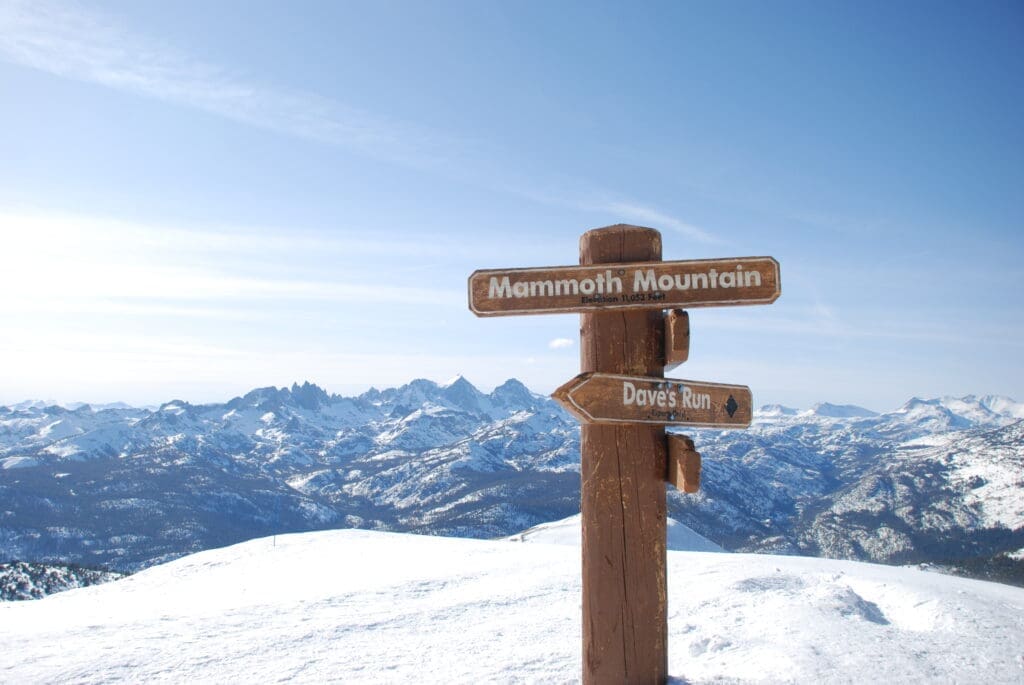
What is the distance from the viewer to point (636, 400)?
6145 millimetres

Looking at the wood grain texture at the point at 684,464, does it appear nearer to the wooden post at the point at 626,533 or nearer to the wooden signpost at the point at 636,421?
the wooden signpost at the point at 636,421

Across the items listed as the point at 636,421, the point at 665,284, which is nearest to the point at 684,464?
the point at 636,421

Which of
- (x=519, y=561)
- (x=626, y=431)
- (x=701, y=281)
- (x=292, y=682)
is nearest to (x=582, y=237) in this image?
(x=701, y=281)

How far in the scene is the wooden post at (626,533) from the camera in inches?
247

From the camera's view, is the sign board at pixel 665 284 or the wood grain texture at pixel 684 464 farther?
the sign board at pixel 665 284

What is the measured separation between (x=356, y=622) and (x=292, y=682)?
280cm

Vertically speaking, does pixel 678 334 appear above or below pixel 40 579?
above

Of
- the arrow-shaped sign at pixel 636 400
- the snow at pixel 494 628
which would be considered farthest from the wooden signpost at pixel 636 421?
the snow at pixel 494 628

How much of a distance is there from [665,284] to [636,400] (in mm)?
1202

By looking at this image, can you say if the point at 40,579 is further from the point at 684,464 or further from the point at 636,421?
the point at 684,464

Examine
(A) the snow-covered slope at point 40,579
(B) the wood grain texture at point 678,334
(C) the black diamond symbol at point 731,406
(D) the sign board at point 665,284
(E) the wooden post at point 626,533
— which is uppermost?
(D) the sign board at point 665,284

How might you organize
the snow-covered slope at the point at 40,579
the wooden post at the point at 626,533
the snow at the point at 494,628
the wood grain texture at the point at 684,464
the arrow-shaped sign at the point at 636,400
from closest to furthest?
the wood grain texture at the point at 684,464
the arrow-shaped sign at the point at 636,400
the wooden post at the point at 626,533
the snow at the point at 494,628
the snow-covered slope at the point at 40,579

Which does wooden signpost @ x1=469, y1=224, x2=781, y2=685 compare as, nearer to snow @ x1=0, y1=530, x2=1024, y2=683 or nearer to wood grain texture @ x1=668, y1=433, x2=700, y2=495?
wood grain texture @ x1=668, y1=433, x2=700, y2=495

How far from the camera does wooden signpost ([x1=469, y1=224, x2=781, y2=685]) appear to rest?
6.16 m
